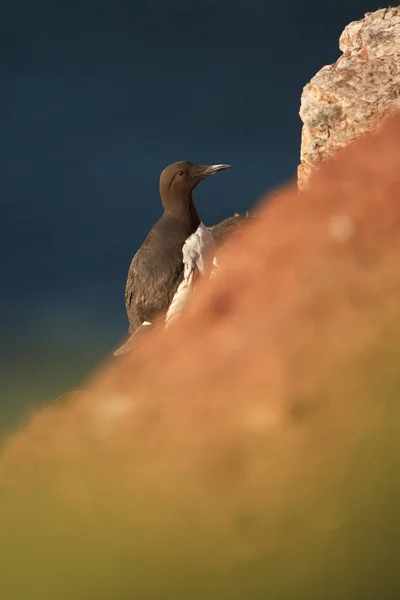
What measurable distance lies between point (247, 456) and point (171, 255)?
12.3ft

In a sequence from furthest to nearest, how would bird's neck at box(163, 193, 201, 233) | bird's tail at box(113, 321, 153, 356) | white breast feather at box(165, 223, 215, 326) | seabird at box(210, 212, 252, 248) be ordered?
seabird at box(210, 212, 252, 248)
bird's neck at box(163, 193, 201, 233)
white breast feather at box(165, 223, 215, 326)
bird's tail at box(113, 321, 153, 356)

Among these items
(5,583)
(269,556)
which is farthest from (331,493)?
(5,583)

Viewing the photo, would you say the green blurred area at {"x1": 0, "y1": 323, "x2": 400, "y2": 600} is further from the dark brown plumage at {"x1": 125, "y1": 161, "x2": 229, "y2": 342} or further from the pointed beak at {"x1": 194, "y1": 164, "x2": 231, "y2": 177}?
the pointed beak at {"x1": 194, "y1": 164, "x2": 231, "y2": 177}

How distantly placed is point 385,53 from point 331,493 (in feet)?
18.3

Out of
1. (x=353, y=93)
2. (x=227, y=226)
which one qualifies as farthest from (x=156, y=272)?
(x=227, y=226)

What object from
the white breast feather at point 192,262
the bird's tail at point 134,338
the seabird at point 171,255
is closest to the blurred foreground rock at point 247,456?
the bird's tail at point 134,338

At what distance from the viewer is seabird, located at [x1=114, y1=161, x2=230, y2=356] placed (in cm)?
812

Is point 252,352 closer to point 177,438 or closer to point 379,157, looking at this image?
point 177,438

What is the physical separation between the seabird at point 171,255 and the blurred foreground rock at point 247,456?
2.29 m

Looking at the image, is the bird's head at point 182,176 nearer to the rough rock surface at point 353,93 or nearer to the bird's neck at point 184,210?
the bird's neck at point 184,210

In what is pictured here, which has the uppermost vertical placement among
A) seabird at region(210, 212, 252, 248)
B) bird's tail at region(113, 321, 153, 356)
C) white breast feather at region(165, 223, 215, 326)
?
seabird at region(210, 212, 252, 248)

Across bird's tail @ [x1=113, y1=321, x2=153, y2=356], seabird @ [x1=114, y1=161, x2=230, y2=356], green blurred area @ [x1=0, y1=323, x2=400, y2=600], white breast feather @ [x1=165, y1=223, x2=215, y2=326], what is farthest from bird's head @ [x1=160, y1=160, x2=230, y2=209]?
green blurred area @ [x1=0, y1=323, x2=400, y2=600]

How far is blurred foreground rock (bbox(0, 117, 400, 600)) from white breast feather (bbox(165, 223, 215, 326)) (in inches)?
81.2

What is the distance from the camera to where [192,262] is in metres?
8.18
